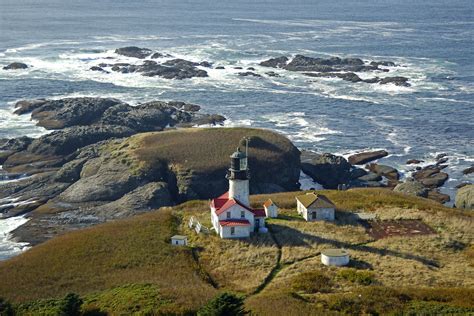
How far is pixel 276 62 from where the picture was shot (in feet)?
400

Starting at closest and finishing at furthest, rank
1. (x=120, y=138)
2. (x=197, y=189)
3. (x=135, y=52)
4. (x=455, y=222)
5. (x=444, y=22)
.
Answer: (x=455, y=222) → (x=197, y=189) → (x=120, y=138) → (x=135, y=52) → (x=444, y=22)

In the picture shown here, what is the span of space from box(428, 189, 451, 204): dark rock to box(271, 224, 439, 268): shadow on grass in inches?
951

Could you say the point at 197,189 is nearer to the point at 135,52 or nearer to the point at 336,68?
the point at 336,68

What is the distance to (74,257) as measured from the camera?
38375mm

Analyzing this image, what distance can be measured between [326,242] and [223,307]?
13081mm

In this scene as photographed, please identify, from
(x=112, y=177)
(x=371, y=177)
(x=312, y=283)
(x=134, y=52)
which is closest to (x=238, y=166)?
(x=312, y=283)

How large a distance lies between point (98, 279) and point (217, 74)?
81.8 meters

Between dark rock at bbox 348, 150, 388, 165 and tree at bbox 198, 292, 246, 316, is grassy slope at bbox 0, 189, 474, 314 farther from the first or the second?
dark rock at bbox 348, 150, 388, 165

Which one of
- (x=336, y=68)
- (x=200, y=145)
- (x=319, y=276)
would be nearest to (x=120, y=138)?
(x=200, y=145)

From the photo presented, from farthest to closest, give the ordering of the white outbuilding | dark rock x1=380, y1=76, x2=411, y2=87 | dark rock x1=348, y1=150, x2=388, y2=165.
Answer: dark rock x1=380, y1=76, x2=411, y2=87, dark rock x1=348, y1=150, x2=388, y2=165, the white outbuilding

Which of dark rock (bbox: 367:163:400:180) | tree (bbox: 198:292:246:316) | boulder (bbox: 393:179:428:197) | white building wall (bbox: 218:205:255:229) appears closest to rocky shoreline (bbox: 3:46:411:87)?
dark rock (bbox: 367:163:400:180)

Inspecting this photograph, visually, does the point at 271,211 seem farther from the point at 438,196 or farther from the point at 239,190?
the point at 438,196

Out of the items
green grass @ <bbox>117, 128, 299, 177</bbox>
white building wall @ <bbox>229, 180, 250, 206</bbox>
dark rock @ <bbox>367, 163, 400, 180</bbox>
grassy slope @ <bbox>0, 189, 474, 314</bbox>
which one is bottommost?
dark rock @ <bbox>367, 163, 400, 180</bbox>

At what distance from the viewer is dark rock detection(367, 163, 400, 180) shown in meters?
67.0
